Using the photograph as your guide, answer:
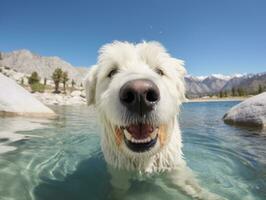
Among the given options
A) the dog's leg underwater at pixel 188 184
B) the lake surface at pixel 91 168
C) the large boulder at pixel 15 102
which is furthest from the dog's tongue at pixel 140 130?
the large boulder at pixel 15 102

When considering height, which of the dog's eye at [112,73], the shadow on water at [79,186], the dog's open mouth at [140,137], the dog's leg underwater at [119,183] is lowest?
the shadow on water at [79,186]

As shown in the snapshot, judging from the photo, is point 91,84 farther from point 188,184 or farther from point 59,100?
point 59,100

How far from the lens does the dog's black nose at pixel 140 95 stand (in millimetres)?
3523

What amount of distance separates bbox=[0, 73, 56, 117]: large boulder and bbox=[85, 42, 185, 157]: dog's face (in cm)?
1205

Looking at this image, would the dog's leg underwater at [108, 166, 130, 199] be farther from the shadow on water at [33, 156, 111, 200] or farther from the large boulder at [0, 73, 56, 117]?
the large boulder at [0, 73, 56, 117]

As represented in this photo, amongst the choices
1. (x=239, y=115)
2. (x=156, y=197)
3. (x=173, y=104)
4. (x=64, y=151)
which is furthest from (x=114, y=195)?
(x=239, y=115)

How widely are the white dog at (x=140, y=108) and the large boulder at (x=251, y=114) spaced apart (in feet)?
26.0

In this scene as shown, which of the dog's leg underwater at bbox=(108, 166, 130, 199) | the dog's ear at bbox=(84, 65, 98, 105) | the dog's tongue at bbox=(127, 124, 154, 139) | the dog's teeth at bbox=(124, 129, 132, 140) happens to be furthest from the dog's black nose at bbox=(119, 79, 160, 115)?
the dog's ear at bbox=(84, 65, 98, 105)

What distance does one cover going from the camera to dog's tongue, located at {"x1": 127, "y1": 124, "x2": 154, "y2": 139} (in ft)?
13.7

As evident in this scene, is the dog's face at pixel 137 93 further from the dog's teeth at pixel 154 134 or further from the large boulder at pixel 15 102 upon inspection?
the large boulder at pixel 15 102

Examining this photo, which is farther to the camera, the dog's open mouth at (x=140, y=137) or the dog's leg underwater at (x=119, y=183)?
the dog's leg underwater at (x=119, y=183)

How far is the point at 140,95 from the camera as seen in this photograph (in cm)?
361

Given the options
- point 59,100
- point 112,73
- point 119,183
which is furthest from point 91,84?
point 59,100

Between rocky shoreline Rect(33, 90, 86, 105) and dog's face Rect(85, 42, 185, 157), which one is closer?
dog's face Rect(85, 42, 185, 157)
